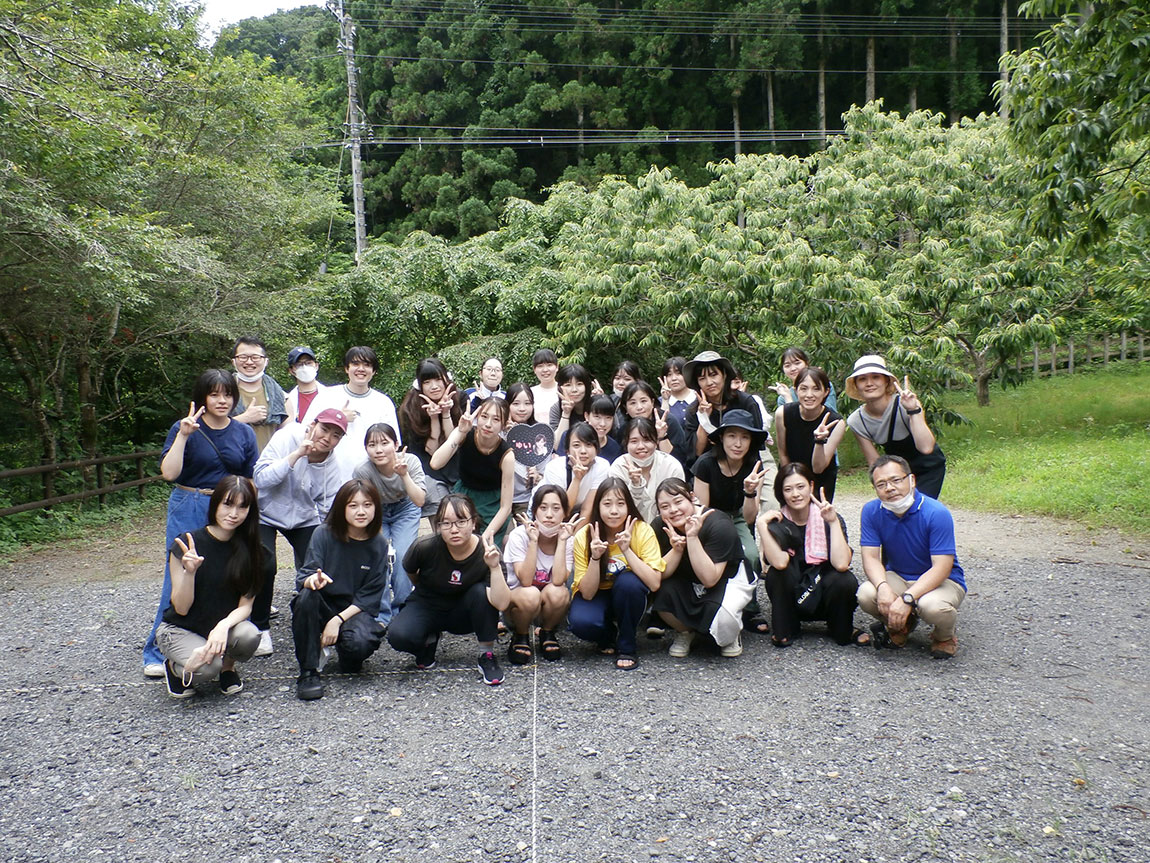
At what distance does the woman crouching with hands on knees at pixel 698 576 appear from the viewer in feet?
15.1

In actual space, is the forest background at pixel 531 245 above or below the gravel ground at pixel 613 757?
above

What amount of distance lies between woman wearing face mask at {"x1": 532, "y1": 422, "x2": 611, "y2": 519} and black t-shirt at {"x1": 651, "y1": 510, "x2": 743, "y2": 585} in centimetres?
64

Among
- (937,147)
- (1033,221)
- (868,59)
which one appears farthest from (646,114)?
(1033,221)

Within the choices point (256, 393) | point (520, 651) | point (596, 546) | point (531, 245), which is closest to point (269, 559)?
point (256, 393)

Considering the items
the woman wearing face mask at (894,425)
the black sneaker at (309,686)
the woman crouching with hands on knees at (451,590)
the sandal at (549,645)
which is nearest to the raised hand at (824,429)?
the woman wearing face mask at (894,425)

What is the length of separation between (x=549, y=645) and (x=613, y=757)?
1214 millimetres

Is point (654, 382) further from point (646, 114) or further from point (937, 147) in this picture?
point (646, 114)

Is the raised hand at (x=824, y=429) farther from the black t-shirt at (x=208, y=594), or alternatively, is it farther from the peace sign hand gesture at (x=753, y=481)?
the black t-shirt at (x=208, y=594)

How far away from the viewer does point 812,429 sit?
539 cm

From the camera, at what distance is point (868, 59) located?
2564 cm

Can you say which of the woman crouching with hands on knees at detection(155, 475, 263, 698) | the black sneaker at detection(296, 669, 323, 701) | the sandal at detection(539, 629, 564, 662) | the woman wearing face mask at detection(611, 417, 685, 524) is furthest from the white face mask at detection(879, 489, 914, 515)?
the woman crouching with hands on knees at detection(155, 475, 263, 698)

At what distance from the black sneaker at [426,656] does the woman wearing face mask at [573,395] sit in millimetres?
1987

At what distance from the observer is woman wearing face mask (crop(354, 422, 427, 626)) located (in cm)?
492

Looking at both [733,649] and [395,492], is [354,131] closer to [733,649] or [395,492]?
[395,492]
